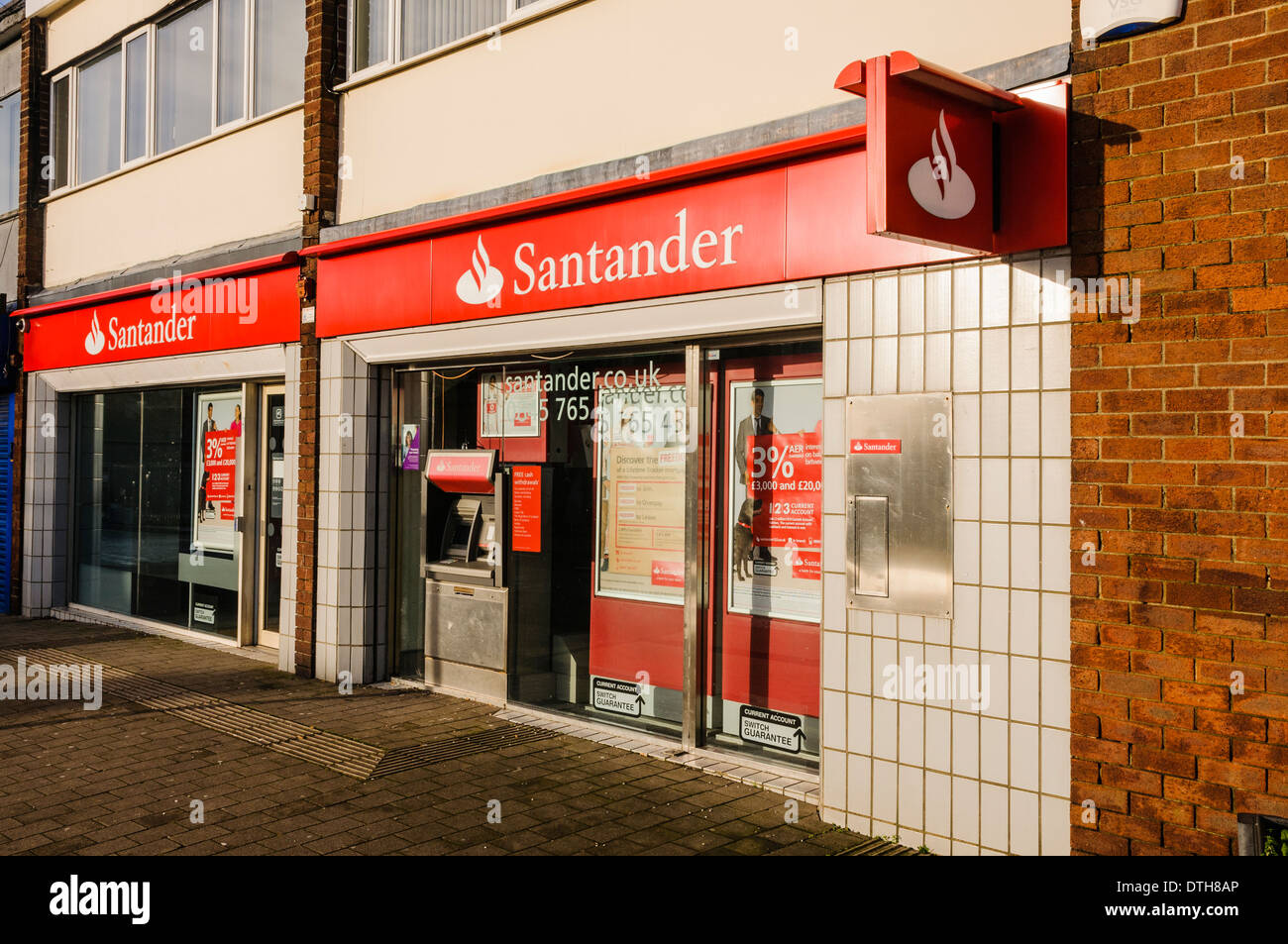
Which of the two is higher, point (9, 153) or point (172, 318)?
point (9, 153)

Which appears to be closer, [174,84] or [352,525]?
[352,525]

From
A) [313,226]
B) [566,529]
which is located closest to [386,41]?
[313,226]

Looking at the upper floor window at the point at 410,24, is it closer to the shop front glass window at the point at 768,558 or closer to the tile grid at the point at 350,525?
the tile grid at the point at 350,525

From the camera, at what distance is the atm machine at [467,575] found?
7.52 meters

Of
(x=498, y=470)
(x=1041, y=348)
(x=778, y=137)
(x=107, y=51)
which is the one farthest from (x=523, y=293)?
(x=107, y=51)

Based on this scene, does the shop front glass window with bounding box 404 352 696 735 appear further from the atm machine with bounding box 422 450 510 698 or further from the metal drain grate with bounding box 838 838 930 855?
the metal drain grate with bounding box 838 838 930 855

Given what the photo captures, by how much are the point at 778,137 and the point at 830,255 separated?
750 mm

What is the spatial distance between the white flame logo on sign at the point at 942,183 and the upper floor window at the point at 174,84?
6.43 meters

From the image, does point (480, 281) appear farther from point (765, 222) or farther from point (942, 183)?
point (942, 183)

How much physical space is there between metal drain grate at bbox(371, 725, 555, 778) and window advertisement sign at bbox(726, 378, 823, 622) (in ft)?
5.20

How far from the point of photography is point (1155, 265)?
4.21 meters

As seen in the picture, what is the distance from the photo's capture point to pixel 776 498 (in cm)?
609

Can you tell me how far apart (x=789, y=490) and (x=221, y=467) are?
251 inches

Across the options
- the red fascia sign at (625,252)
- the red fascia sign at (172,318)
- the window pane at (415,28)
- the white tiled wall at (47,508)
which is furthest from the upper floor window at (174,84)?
the white tiled wall at (47,508)
